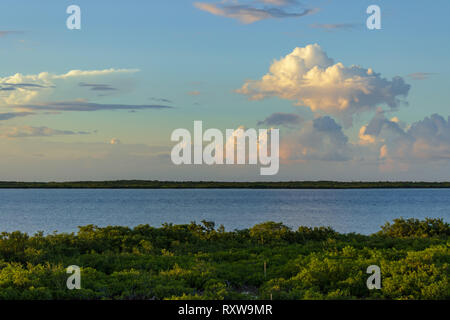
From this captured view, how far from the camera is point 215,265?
1608 centimetres

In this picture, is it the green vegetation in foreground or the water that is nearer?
the green vegetation in foreground

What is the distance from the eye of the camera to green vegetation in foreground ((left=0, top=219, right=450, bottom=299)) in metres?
12.6

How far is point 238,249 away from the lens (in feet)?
66.5

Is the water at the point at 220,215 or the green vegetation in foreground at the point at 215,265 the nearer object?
the green vegetation in foreground at the point at 215,265

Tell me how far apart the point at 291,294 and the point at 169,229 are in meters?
11.4

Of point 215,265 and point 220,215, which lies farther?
point 220,215

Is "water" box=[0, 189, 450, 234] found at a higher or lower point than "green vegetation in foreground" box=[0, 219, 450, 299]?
lower

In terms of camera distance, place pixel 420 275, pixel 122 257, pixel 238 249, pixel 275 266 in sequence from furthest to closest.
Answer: pixel 238 249, pixel 122 257, pixel 275 266, pixel 420 275

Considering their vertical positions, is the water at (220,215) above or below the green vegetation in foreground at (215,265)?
below

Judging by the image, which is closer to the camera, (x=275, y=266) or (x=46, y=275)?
(x=46, y=275)

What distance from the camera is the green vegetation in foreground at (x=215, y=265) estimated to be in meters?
12.6
